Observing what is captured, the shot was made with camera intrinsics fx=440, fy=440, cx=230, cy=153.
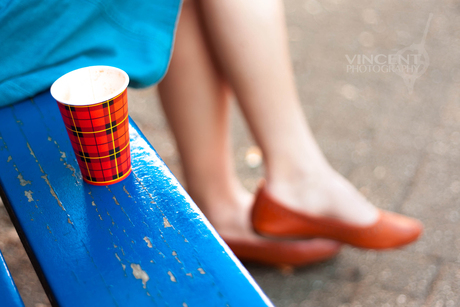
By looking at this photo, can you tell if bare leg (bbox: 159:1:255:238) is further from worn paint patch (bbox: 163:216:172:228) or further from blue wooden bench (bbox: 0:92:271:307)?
worn paint patch (bbox: 163:216:172:228)

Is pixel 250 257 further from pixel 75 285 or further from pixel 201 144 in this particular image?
pixel 75 285

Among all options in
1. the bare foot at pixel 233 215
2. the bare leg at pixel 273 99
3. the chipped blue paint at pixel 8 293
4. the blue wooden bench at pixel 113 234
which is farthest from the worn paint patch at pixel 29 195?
the bare foot at pixel 233 215

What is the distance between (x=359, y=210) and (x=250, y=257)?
360 mm

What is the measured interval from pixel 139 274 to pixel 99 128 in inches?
8.3

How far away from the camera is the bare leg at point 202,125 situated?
1.03 m

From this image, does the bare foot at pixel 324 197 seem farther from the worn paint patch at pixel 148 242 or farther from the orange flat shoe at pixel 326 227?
the worn paint patch at pixel 148 242

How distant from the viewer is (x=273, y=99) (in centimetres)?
96

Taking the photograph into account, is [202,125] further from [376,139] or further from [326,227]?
[376,139]

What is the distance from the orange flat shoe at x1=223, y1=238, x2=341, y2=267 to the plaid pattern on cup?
733 mm

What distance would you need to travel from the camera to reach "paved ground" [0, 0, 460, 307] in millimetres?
1290

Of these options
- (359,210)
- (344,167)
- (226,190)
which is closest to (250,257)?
(226,190)

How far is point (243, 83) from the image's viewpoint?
956 mm

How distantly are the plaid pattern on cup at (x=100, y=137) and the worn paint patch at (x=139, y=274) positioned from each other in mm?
152

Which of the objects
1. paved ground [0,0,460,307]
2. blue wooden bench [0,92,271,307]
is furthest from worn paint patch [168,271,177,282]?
paved ground [0,0,460,307]
